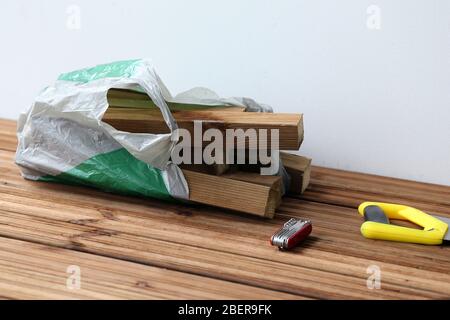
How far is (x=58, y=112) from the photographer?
177 cm

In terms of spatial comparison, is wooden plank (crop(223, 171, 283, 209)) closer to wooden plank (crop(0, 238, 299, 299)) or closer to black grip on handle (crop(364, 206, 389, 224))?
black grip on handle (crop(364, 206, 389, 224))

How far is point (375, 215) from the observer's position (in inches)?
65.5

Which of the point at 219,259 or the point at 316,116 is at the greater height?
the point at 316,116

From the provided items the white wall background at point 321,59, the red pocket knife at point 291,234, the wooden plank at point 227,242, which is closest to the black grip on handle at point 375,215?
the wooden plank at point 227,242

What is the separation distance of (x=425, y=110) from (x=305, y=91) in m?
0.33

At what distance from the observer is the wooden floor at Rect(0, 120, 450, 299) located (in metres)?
1.32

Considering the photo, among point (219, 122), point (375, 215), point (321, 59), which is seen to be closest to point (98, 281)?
point (219, 122)

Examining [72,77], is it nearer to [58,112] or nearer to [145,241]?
[58,112]

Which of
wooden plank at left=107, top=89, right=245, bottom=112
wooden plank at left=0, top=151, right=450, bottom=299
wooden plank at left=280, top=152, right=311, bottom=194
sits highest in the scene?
wooden plank at left=107, top=89, right=245, bottom=112

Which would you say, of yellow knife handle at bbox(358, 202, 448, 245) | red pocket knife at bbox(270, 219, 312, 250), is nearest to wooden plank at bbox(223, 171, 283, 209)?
red pocket knife at bbox(270, 219, 312, 250)

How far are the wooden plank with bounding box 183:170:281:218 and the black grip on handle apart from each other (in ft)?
0.68

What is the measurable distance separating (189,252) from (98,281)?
217 millimetres
